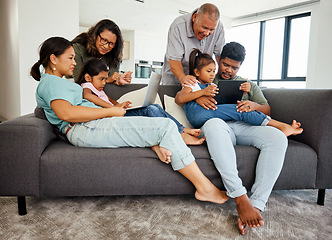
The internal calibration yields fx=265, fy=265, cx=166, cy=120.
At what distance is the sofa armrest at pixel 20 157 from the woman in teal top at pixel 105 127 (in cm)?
16

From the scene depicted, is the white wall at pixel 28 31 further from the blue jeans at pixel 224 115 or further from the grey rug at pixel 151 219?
the blue jeans at pixel 224 115

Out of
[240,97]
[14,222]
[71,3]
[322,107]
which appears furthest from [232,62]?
[71,3]

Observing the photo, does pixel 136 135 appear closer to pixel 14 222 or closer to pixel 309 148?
pixel 14 222

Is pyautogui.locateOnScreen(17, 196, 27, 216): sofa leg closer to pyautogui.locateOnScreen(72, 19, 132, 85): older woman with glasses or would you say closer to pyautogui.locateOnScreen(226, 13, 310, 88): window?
pyautogui.locateOnScreen(72, 19, 132, 85): older woman with glasses

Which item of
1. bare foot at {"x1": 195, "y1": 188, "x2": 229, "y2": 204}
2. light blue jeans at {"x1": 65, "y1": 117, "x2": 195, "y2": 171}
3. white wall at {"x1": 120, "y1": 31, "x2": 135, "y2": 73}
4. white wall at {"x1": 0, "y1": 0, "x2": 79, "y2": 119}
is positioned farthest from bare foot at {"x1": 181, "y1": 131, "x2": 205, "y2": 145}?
white wall at {"x1": 120, "y1": 31, "x2": 135, "y2": 73}

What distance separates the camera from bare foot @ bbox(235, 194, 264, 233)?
1.24 m

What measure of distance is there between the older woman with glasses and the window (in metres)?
5.14

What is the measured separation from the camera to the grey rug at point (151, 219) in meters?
1.19

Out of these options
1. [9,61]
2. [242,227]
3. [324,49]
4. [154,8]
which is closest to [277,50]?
[324,49]

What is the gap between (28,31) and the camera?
3.88m

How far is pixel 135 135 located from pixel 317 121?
108cm

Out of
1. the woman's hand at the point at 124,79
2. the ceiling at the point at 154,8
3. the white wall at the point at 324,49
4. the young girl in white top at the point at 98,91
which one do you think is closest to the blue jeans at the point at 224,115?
the young girl in white top at the point at 98,91

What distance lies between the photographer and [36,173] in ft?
4.30

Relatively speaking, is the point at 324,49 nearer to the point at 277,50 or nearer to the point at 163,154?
the point at 277,50
